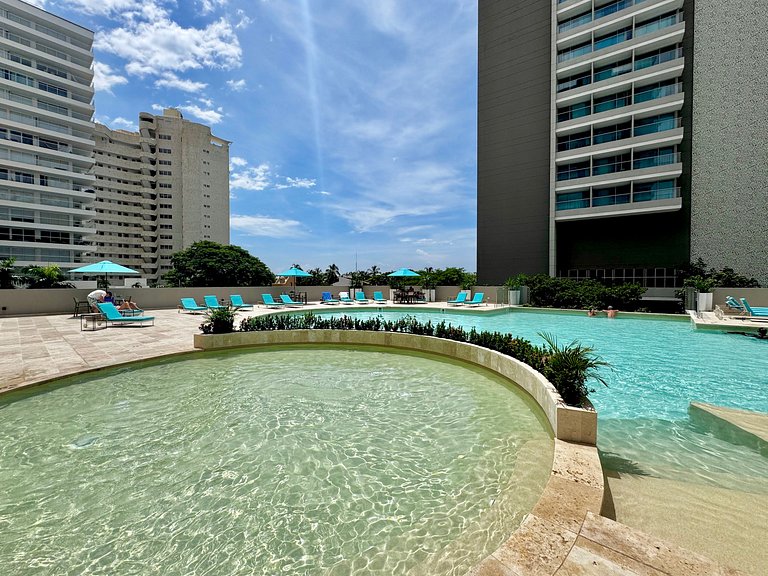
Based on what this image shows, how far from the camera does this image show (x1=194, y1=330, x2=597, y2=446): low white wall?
345cm

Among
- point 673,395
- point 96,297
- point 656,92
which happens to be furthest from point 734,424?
point 656,92

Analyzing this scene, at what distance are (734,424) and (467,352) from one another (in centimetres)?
417

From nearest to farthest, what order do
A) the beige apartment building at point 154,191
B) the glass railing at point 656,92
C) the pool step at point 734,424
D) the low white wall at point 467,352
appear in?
the low white wall at point 467,352, the pool step at point 734,424, the glass railing at point 656,92, the beige apartment building at point 154,191

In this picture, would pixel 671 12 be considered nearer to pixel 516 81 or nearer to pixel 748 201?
pixel 516 81

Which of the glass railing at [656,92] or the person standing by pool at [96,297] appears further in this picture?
the glass railing at [656,92]

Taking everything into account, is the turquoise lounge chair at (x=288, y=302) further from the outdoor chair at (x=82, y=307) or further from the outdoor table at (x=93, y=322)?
the outdoor chair at (x=82, y=307)

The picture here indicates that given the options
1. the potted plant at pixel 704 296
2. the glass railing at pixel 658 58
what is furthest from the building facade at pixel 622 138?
the potted plant at pixel 704 296

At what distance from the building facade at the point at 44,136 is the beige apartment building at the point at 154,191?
2397 cm

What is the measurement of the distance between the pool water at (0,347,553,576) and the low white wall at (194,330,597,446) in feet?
1.20

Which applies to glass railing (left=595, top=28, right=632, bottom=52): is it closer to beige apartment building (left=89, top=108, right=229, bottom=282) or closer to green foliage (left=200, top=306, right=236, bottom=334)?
green foliage (left=200, top=306, right=236, bottom=334)

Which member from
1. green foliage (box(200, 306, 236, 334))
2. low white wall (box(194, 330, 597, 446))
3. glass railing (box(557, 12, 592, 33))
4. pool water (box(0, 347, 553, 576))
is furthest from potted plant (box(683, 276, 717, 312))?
glass railing (box(557, 12, 592, 33))

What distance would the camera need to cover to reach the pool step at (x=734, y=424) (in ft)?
12.6

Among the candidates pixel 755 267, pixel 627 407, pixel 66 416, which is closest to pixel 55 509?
pixel 66 416

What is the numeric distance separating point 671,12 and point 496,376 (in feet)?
104
